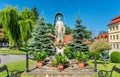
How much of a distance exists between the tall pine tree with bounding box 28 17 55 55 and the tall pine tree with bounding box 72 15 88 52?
3171mm

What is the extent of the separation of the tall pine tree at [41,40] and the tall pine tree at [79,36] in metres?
3.17

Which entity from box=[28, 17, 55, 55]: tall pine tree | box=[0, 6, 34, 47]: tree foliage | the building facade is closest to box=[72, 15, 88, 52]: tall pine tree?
box=[28, 17, 55, 55]: tall pine tree

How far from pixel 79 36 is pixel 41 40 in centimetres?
500

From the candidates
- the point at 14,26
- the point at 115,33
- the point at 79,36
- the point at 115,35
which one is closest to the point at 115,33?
the point at 115,33

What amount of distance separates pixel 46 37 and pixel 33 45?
201 centimetres

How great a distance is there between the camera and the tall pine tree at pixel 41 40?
23.8 m

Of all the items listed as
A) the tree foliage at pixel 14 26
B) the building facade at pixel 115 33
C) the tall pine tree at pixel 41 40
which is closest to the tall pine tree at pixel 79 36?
the tall pine tree at pixel 41 40

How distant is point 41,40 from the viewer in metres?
24.0

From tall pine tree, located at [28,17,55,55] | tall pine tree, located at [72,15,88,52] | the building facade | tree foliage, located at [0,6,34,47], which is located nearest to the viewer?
tall pine tree, located at [72,15,88,52]

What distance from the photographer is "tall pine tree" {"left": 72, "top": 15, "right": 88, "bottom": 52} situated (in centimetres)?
2270

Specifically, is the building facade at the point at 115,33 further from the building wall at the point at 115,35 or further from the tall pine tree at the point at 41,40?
the tall pine tree at the point at 41,40

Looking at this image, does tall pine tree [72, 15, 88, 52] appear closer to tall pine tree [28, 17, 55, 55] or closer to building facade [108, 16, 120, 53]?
tall pine tree [28, 17, 55, 55]

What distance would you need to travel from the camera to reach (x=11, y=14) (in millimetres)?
30594

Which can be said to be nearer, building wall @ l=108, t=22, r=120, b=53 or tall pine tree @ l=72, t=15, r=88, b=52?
tall pine tree @ l=72, t=15, r=88, b=52
